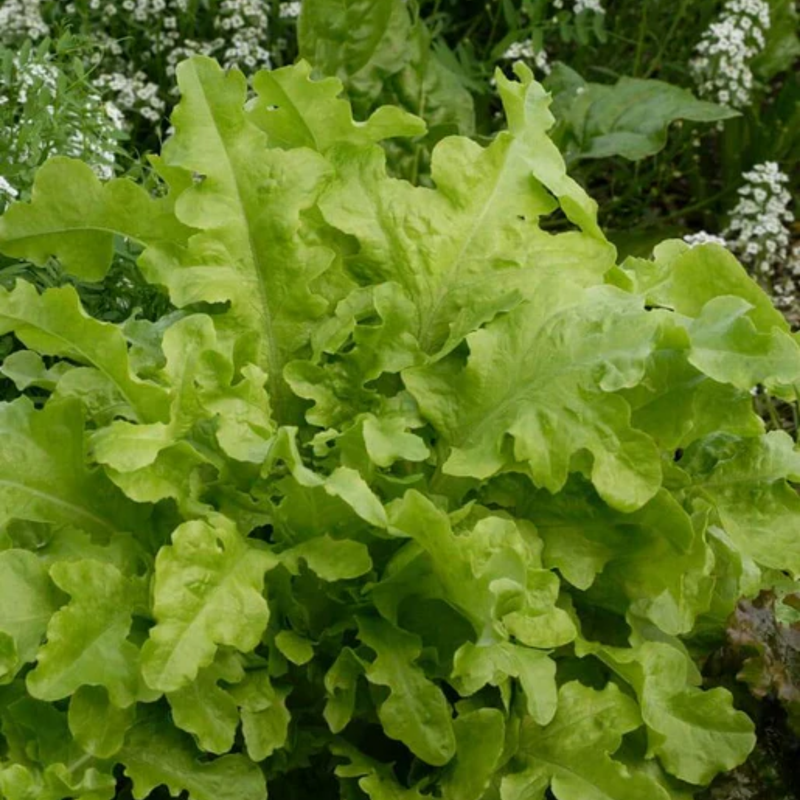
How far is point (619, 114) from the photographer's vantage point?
3.75m

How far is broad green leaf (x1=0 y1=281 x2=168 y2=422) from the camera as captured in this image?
202cm

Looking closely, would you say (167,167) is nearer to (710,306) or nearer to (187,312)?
(187,312)

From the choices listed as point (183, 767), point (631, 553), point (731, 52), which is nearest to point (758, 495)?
point (631, 553)

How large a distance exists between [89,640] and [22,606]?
0.11 m

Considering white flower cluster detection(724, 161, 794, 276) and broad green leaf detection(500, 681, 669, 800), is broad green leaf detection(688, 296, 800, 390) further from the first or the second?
white flower cluster detection(724, 161, 794, 276)

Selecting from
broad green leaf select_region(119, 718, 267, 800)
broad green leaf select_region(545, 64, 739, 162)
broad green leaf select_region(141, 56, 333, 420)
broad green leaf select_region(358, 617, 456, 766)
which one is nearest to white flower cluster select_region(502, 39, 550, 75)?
broad green leaf select_region(545, 64, 739, 162)

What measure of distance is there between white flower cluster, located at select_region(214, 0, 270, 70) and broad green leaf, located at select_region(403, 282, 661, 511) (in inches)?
71.4

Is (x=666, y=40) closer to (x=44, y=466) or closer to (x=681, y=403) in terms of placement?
(x=681, y=403)

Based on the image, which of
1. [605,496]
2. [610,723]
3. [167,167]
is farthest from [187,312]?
[610,723]

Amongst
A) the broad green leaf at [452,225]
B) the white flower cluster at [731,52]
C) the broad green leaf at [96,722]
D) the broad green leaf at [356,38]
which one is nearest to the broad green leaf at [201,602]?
the broad green leaf at [96,722]

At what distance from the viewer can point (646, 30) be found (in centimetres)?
422

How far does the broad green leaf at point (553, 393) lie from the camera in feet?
6.61

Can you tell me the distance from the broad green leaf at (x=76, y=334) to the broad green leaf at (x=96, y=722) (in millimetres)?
384

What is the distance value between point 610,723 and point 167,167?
1.06m
